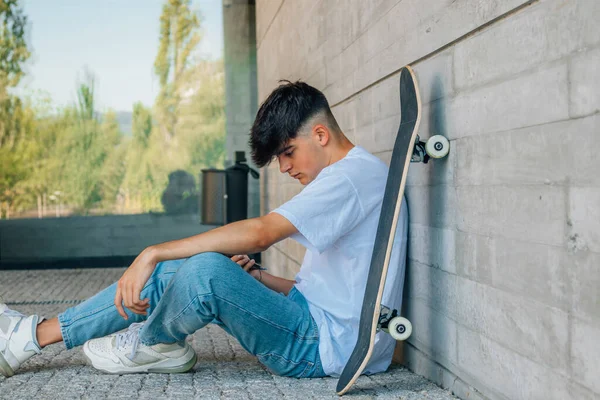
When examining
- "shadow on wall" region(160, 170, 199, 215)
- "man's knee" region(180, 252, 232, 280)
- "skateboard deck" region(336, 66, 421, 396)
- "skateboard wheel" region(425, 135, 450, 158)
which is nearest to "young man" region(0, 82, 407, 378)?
"man's knee" region(180, 252, 232, 280)

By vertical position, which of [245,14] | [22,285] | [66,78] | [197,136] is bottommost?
[22,285]

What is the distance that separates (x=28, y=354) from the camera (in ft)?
9.12

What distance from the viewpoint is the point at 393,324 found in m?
2.36

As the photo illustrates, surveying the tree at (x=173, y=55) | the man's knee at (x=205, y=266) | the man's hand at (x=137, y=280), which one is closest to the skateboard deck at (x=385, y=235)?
the man's knee at (x=205, y=266)

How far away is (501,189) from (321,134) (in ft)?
2.81

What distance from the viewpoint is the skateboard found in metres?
2.32

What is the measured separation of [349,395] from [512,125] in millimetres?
1008

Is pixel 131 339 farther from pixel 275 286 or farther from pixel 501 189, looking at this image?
pixel 501 189

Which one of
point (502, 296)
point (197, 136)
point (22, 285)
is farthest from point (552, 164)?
point (197, 136)

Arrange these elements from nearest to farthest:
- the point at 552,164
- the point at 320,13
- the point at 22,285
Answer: the point at 552,164 < the point at 320,13 < the point at 22,285

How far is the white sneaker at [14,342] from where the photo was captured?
9.04ft

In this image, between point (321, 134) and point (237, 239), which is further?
point (321, 134)

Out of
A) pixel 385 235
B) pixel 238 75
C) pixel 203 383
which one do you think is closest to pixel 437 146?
pixel 385 235

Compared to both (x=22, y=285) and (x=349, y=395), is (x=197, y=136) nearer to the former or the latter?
(x=22, y=285)
